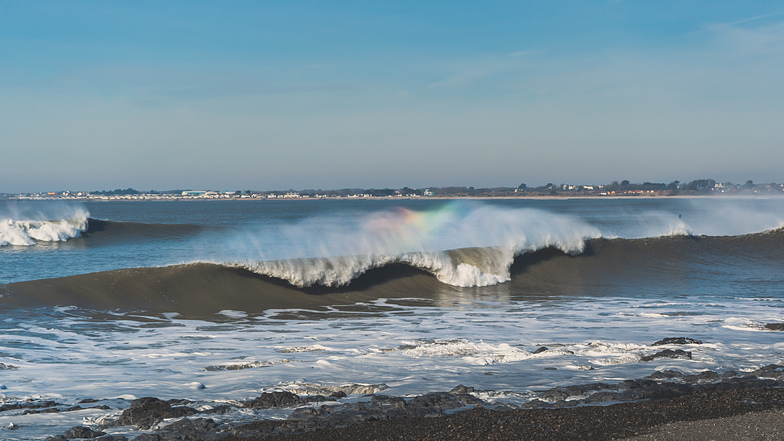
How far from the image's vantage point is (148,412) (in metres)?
6.15

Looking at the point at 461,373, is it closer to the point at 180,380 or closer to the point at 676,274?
the point at 180,380

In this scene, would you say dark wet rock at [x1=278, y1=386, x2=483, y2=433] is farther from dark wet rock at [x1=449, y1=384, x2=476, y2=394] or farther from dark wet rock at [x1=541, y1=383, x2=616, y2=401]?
dark wet rock at [x1=541, y1=383, x2=616, y2=401]

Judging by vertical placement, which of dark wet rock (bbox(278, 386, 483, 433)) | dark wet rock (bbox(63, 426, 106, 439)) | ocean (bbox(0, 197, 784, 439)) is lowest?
ocean (bbox(0, 197, 784, 439))

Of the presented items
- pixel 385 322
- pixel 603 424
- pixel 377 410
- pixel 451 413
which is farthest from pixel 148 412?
pixel 385 322

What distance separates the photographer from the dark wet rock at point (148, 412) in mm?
5957

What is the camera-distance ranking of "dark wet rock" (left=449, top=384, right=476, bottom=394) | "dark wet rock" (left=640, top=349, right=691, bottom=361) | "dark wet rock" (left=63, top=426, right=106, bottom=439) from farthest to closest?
"dark wet rock" (left=640, top=349, right=691, bottom=361) < "dark wet rock" (left=449, top=384, right=476, bottom=394) < "dark wet rock" (left=63, top=426, right=106, bottom=439)

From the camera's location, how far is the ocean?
756 cm

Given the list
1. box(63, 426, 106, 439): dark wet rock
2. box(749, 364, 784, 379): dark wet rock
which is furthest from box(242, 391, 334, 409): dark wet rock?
box(749, 364, 784, 379): dark wet rock

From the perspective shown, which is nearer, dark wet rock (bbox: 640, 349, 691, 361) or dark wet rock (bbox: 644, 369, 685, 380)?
dark wet rock (bbox: 644, 369, 685, 380)

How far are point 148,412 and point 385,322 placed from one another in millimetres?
6696

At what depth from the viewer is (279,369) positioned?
8.19 metres

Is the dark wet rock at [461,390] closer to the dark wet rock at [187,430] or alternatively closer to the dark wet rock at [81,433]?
the dark wet rock at [187,430]

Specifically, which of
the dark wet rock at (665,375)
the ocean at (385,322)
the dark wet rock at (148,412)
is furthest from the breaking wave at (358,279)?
the dark wet rock at (665,375)

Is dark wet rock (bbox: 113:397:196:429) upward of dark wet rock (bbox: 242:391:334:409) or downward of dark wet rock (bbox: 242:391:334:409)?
upward
